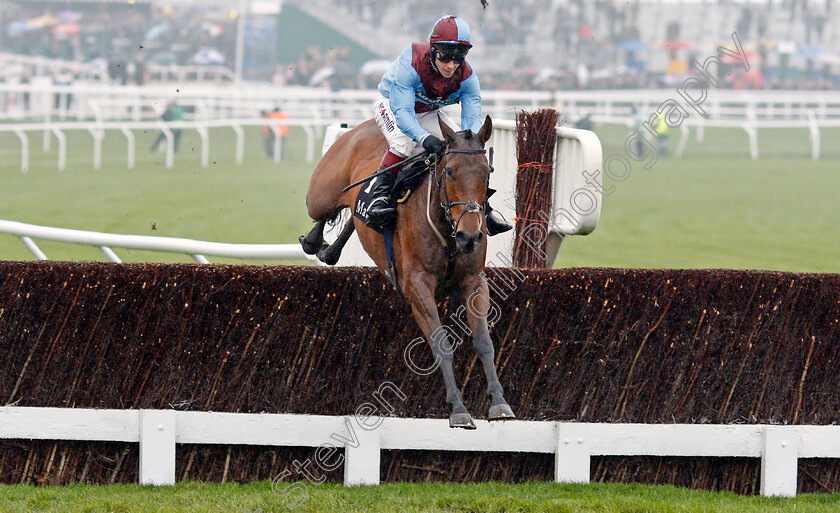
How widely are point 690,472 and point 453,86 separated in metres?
2.13

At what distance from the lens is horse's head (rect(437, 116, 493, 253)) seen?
4387 mm

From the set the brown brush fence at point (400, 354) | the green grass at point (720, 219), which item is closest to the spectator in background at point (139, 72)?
the green grass at point (720, 219)

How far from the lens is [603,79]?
32625mm

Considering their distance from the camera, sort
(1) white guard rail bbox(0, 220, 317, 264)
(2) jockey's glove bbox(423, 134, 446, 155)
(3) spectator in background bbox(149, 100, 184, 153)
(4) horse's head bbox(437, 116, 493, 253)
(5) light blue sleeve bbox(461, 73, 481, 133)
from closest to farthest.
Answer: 1. (4) horse's head bbox(437, 116, 493, 253)
2. (2) jockey's glove bbox(423, 134, 446, 155)
3. (5) light blue sleeve bbox(461, 73, 481, 133)
4. (1) white guard rail bbox(0, 220, 317, 264)
5. (3) spectator in background bbox(149, 100, 184, 153)

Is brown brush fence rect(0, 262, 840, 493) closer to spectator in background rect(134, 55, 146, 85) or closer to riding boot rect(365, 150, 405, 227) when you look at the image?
riding boot rect(365, 150, 405, 227)

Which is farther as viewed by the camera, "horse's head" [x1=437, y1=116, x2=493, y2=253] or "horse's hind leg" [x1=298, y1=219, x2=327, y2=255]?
"horse's hind leg" [x1=298, y1=219, x2=327, y2=255]

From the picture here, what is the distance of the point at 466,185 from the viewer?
4488 millimetres

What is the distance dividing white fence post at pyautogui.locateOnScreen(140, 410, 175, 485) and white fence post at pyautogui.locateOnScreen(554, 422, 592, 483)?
1741 millimetres

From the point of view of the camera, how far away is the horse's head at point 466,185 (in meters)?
4.39

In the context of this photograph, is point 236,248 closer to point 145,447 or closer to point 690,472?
point 145,447

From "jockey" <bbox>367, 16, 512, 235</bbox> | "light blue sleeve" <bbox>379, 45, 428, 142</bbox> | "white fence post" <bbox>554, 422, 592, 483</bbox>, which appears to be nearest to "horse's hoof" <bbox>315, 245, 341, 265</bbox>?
"jockey" <bbox>367, 16, 512, 235</bbox>

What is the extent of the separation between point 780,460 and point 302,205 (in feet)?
38.2

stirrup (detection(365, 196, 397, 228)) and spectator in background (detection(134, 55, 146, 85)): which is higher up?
stirrup (detection(365, 196, 397, 228))

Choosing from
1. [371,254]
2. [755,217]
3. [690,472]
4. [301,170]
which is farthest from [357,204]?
[301,170]
